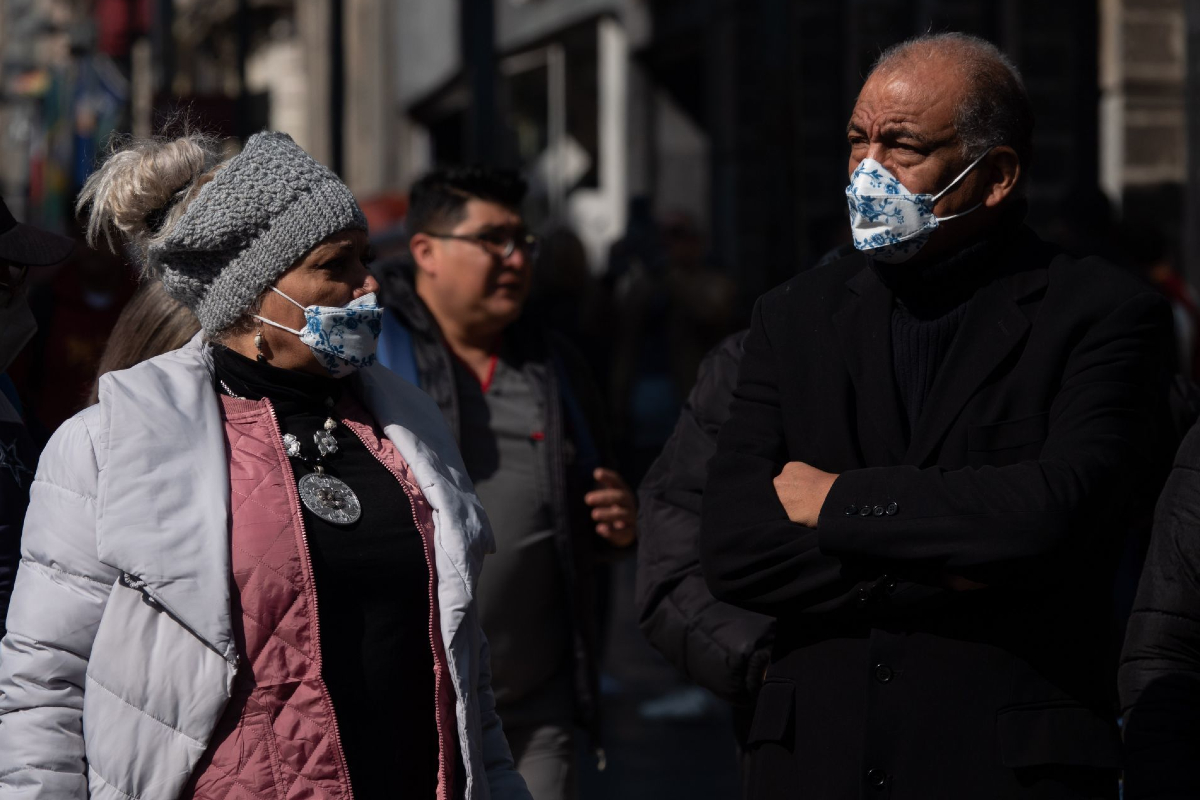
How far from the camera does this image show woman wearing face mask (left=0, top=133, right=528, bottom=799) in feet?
9.42

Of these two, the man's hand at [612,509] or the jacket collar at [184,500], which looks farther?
the man's hand at [612,509]

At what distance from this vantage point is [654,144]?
18.5m

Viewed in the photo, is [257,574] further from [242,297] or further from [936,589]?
[936,589]

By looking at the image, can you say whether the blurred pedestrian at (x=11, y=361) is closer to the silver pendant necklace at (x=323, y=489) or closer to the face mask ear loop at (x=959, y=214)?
the silver pendant necklace at (x=323, y=489)

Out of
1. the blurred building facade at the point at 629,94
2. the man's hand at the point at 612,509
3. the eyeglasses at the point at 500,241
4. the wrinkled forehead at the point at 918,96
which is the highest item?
the blurred building facade at the point at 629,94

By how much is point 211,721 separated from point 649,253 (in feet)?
34.4

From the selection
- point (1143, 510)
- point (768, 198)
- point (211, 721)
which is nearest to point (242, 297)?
point (211, 721)

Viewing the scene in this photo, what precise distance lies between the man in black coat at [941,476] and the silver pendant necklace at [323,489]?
60 cm

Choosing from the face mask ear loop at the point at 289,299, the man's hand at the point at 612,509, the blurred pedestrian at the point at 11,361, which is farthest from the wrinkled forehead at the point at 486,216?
the face mask ear loop at the point at 289,299

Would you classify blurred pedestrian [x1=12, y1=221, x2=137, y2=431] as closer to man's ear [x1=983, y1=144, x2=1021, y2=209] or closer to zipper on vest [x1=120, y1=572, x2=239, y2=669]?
zipper on vest [x1=120, y1=572, x2=239, y2=669]

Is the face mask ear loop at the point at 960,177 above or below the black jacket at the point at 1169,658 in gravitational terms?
above

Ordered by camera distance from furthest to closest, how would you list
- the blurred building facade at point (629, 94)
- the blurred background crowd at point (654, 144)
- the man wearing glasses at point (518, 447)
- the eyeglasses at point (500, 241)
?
the blurred building facade at point (629, 94), the blurred background crowd at point (654, 144), the eyeglasses at point (500, 241), the man wearing glasses at point (518, 447)

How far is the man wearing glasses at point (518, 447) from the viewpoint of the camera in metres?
4.63

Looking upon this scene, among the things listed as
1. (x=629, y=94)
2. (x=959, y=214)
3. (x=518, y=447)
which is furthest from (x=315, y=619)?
(x=629, y=94)
